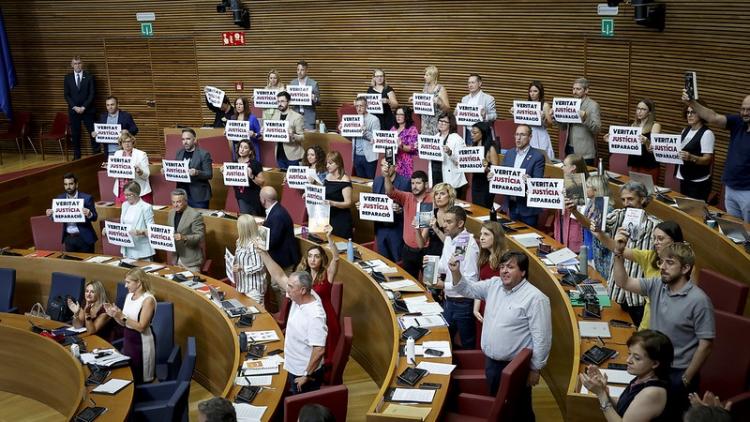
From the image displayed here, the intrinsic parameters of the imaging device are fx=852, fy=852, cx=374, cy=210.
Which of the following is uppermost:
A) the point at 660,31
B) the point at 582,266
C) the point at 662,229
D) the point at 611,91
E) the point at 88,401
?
the point at 660,31

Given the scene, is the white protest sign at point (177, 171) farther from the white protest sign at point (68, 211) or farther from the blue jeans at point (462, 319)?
the blue jeans at point (462, 319)

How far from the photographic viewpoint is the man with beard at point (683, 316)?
491 cm

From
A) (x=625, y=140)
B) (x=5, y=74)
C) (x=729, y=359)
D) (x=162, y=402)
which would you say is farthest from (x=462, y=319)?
(x=5, y=74)

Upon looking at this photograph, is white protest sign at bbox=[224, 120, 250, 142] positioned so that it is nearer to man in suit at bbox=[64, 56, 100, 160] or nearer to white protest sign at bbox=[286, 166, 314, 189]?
white protest sign at bbox=[286, 166, 314, 189]

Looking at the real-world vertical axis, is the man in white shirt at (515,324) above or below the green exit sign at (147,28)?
below

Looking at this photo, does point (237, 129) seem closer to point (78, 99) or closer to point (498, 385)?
point (78, 99)

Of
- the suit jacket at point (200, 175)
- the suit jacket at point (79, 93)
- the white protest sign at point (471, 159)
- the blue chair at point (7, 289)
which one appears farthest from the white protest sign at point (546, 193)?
the suit jacket at point (79, 93)

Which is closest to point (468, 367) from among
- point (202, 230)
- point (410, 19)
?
point (202, 230)

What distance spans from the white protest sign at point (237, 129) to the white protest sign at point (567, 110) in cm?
412

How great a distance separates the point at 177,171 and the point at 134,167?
0.66m

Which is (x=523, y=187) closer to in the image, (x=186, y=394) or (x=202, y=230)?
(x=202, y=230)

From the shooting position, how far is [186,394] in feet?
19.0

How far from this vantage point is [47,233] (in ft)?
32.8

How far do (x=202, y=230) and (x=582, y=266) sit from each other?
12.9 ft
